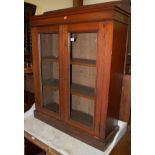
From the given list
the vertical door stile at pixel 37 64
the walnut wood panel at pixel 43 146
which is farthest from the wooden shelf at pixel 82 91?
the walnut wood panel at pixel 43 146

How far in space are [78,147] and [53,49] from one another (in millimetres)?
970


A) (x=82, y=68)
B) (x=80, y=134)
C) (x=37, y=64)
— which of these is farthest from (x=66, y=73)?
(x=80, y=134)

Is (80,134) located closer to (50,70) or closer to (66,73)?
(66,73)

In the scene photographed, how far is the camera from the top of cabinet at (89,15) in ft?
3.33

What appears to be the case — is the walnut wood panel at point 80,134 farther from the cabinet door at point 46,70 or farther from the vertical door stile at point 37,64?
the vertical door stile at point 37,64

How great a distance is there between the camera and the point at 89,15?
1095 mm

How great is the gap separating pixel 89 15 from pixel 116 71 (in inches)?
18.7

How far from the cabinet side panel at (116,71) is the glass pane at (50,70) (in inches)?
22.3

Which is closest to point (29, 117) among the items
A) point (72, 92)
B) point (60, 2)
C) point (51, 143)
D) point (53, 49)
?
point (51, 143)

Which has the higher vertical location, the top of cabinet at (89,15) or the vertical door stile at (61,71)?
the top of cabinet at (89,15)

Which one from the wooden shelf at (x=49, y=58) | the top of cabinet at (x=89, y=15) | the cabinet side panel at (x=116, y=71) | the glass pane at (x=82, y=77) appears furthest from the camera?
the wooden shelf at (x=49, y=58)
